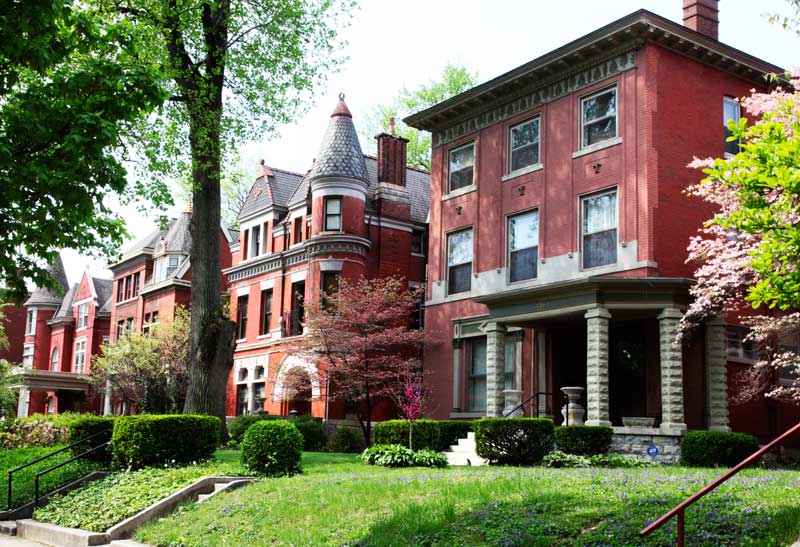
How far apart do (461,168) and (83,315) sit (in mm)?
42008

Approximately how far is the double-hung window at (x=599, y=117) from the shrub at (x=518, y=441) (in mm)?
9444

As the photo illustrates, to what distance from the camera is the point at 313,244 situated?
35312mm

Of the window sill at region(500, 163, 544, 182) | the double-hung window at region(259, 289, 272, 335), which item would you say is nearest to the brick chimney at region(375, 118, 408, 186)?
the double-hung window at region(259, 289, 272, 335)

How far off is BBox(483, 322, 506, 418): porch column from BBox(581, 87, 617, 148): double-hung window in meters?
5.90

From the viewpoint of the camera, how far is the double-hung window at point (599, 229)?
24.3 meters

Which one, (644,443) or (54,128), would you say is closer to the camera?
(54,128)

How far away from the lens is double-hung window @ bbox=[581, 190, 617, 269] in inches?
957

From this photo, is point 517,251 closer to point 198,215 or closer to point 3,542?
point 198,215

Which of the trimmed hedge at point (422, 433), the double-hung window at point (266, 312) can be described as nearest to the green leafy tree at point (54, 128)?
the trimmed hedge at point (422, 433)

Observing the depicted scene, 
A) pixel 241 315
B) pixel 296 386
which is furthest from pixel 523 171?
pixel 241 315

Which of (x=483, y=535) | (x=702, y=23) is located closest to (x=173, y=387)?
(x=702, y=23)

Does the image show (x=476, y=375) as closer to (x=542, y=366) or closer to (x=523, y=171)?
(x=542, y=366)

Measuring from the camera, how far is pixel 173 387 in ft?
132

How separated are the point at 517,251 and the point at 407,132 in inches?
1147
